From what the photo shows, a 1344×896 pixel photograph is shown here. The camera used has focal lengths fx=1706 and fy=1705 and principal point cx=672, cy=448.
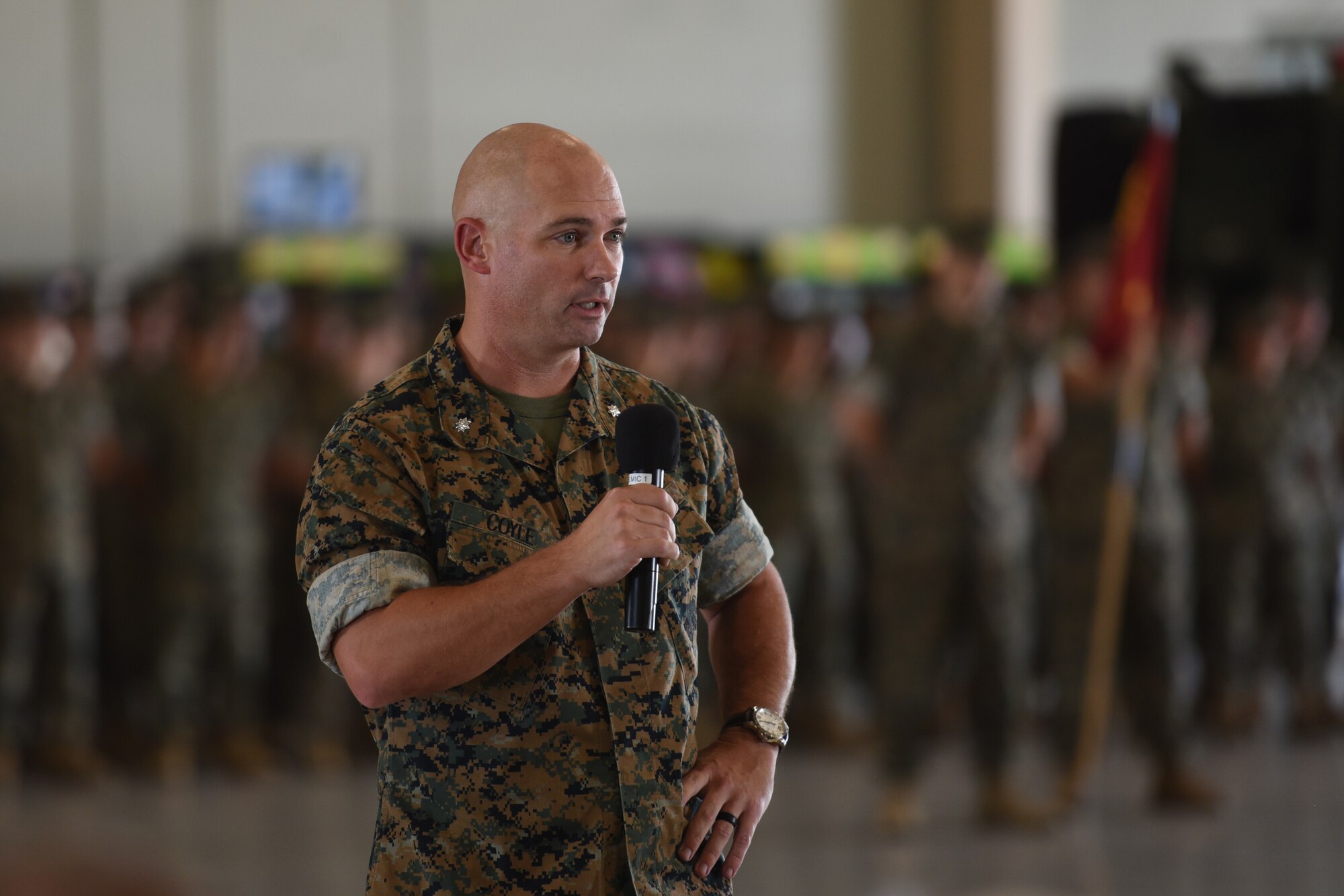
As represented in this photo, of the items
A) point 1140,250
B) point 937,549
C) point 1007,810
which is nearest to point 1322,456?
point 1140,250

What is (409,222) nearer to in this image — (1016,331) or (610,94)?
(610,94)

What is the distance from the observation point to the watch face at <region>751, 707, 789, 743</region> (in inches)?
71.7

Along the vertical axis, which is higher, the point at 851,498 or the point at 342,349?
the point at 342,349

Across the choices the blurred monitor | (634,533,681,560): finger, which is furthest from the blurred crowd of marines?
(634,533,681,560): finger

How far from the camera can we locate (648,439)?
1631 mm

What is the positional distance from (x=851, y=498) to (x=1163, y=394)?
6.94 ft

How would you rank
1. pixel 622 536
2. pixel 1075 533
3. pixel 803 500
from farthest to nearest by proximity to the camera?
1. pixel 803 500
2. pixel 1075 533
3. pixel 622 536

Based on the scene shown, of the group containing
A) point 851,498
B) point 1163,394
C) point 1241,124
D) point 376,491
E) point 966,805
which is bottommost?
point 966,805

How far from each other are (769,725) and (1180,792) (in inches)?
163

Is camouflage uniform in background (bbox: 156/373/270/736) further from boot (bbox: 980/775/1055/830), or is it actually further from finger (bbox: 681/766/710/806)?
finger (bbox: 681/766/710/806)

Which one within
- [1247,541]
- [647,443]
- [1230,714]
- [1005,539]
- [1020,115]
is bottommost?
[1230,714]

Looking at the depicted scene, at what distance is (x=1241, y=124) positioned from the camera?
7.84 meters

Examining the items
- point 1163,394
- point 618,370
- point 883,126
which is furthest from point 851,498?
point 618,370

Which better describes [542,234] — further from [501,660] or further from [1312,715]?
[1312,715]
